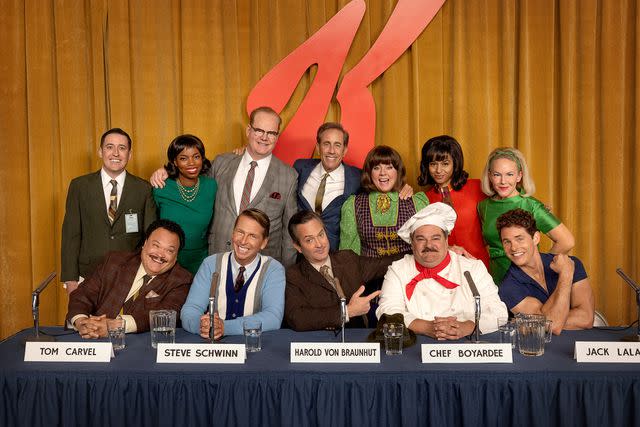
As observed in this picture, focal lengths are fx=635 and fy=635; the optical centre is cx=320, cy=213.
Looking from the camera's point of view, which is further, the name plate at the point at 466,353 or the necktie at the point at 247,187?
the necktie at the point at 247,187

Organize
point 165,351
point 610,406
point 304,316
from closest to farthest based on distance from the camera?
point 610,406, point 165,351, point 304,316

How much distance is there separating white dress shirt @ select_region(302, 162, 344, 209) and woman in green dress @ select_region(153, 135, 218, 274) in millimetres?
545

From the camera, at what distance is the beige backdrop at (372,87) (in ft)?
14.4

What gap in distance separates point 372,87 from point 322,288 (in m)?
2.05

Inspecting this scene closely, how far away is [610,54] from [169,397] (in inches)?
150

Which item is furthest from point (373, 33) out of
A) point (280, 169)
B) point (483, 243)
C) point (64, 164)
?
point (64, 164)

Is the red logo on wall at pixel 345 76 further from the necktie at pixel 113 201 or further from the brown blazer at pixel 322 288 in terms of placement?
the brown blazer at pixel 322 288

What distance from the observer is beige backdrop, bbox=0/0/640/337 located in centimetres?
439

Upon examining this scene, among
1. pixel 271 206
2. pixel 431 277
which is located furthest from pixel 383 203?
pixel 431 277

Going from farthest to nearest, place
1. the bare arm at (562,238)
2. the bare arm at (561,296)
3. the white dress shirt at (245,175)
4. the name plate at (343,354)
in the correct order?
1. the white dress shirt at (245,175)
2. the bare arm at (562,238)
3. the bare arm at (561,296)
4. the name plate at (343,354)

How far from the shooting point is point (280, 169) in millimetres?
3623

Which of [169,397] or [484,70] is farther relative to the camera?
[484,70]

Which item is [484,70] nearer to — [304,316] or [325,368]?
[304,316]

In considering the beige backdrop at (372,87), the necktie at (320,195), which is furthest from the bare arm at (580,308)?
the beige backdrop at (372,87)
